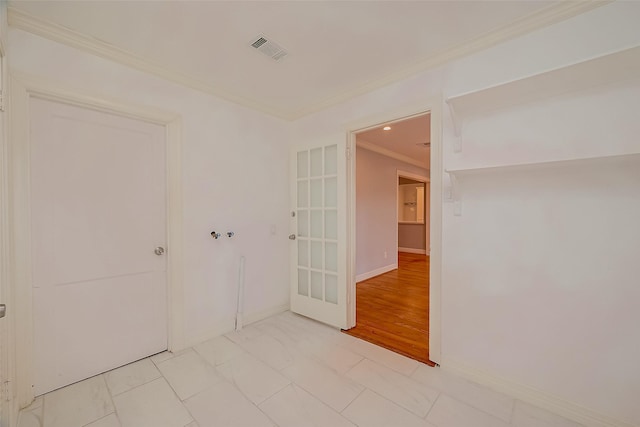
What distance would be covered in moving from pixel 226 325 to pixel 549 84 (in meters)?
3.23

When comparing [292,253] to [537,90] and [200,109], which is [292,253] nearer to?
[200,109]

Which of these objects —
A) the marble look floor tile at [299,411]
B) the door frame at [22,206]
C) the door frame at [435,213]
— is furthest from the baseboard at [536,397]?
the door frame at [22,206]

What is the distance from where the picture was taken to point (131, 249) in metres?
2.08

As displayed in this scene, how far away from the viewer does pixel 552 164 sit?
1.49 m

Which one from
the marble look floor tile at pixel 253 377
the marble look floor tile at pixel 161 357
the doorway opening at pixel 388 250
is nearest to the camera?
the marble look floor tile at pixel 253 377

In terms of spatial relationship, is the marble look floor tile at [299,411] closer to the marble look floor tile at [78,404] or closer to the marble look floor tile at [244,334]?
the marble look floor tile at [244,334]

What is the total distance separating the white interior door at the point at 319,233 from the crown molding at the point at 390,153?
169cm

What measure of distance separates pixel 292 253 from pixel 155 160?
1772 mm

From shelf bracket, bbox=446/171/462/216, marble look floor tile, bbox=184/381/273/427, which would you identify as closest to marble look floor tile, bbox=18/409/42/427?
marble look floor tile, bbox=184/381/273/427

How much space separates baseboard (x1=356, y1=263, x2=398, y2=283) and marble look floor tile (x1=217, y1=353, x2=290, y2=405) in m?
2.76

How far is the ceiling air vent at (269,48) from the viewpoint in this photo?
1820mm

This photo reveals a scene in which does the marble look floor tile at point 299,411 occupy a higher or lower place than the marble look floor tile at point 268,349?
higher

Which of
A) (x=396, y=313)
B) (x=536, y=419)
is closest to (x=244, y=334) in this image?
(x=396, y=313)

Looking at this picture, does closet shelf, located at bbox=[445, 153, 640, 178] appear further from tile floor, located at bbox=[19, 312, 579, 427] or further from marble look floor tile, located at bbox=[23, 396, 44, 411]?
marble look floor tile, located at bbox=[23, 396, 44, 411]
